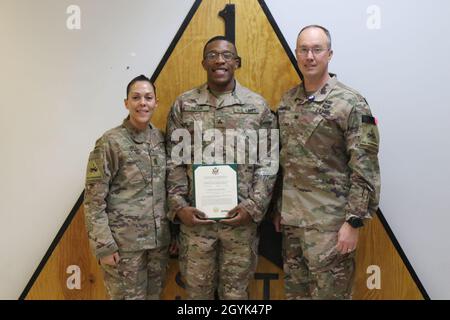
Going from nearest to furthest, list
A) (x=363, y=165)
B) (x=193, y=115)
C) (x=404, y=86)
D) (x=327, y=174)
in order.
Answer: (x=363, y=165) < (x=327, y=174) < (x=193, y=115) < (x=404, y=86)

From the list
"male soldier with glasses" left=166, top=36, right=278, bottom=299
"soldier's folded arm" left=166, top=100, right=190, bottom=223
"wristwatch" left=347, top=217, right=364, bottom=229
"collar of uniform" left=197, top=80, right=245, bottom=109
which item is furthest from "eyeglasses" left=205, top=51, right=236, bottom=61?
"wristwatch" left=347, top=217, right=364, bottom=229

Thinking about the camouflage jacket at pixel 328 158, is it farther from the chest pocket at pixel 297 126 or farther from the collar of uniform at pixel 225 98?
the collar of uniform at pixel 225 98

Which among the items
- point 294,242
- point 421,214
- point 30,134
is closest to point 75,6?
point 30,134

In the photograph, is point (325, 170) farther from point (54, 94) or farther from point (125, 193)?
point (54, 94)

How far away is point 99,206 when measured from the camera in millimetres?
1761

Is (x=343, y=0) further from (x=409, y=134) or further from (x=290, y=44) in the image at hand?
(x=409, y=134)

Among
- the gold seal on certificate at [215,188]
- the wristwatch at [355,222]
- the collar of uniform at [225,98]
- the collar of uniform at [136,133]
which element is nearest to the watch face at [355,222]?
the wristwatch at [355,222]

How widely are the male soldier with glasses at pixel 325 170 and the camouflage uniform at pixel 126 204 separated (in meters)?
Answer: 0.60

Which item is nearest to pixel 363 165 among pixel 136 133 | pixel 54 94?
pixel 136 133

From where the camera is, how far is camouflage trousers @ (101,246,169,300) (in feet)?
5.98

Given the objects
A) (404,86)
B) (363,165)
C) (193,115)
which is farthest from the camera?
(404,86)

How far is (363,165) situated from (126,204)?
1.05 metres

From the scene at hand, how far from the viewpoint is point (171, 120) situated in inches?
77.3

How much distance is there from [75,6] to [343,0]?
1.46 metres
